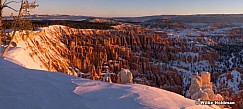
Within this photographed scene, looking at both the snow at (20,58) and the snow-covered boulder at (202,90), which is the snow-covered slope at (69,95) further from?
the snow-covered boulder at (202,90)

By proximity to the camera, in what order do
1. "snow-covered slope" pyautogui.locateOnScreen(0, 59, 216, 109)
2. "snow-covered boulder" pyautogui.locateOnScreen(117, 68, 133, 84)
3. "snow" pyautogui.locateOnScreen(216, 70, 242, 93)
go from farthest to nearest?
1. "snow" pyautogui.locateOnScreen(216, 70, 242, 93)
2. "snow-covered boulder" pyautogui.locateOnScreen(117, 68, 133, 84)
3. "snow-covered slope" pyautogui.locateOnScreen(0, 59, 216, 109)

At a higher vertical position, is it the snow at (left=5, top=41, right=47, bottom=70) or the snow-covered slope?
the snow-covered slope

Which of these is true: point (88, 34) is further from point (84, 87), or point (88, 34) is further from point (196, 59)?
point (84, 87)

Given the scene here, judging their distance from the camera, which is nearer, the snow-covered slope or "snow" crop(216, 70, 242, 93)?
the snow-covered slope

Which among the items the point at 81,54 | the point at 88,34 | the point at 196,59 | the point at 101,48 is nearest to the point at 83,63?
the point at 81,54

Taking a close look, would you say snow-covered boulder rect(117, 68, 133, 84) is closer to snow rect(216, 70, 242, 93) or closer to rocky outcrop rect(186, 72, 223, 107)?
rocky outcrop rect(186, 72, 223, 107)

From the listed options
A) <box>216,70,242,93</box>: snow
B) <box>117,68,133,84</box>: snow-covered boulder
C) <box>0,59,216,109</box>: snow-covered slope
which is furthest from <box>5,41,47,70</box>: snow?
<box>216,70,242,93</box>: snow

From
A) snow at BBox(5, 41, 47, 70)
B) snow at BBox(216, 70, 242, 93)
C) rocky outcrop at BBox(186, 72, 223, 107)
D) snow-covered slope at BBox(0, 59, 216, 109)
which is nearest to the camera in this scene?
snow-covered slope at BBox(0, 59, 216, 109)

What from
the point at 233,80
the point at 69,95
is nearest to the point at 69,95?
the point at 69,95
